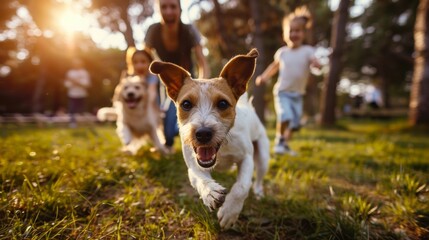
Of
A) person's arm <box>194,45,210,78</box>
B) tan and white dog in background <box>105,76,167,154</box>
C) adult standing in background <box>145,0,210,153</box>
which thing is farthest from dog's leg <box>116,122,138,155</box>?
person's arm <box>194,45,210,78</box>

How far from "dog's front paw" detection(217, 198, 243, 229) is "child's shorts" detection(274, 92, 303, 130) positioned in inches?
152

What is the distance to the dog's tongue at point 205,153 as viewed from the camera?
2.50 m

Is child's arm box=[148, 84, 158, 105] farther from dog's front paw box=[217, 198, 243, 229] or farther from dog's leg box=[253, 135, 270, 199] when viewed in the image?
dog's front paw box=[217, 198, 243, 229]

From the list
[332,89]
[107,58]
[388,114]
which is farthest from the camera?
[107,58]

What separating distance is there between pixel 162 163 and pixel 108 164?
0.74 m

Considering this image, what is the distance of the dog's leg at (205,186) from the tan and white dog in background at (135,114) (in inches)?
104

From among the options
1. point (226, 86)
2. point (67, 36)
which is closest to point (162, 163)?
point (226, 86)

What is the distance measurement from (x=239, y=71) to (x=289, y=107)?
3665 millimetres

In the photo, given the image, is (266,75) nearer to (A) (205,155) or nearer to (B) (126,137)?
(B) (126,137)

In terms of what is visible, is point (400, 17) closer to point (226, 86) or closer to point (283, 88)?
point (283, 88)

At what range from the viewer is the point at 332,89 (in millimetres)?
12523

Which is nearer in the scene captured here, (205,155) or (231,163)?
(205,155)

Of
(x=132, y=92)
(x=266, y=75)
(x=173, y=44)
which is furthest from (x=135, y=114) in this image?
(x=266, y=75)

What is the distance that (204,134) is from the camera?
2.39 metres
